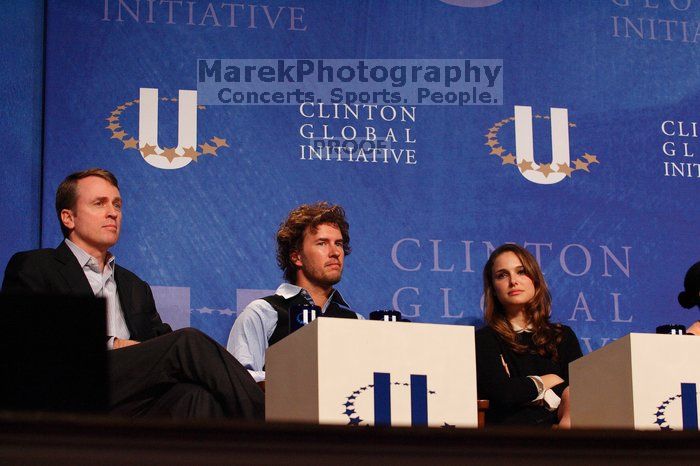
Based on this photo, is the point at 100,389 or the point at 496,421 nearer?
the point at 100,389

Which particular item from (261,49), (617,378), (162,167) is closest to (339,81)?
(261,49)

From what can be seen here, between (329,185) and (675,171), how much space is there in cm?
134

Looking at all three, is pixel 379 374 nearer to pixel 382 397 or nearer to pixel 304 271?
pixel 382 397

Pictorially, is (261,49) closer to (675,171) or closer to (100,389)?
(675,171)

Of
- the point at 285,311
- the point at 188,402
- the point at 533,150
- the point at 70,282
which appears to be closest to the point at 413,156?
the point at 533,150

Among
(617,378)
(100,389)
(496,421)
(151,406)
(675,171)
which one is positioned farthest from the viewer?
(675,171)

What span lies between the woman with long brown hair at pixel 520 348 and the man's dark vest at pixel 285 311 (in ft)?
1.51

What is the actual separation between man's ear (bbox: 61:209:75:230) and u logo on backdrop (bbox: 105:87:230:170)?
578 millimetres

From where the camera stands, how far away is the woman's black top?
3.27 m

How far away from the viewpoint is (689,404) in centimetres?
223

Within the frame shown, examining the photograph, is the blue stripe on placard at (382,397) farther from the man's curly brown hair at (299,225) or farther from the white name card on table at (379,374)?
the man's curly brown hair at (299,225)

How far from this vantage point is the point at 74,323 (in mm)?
1297
